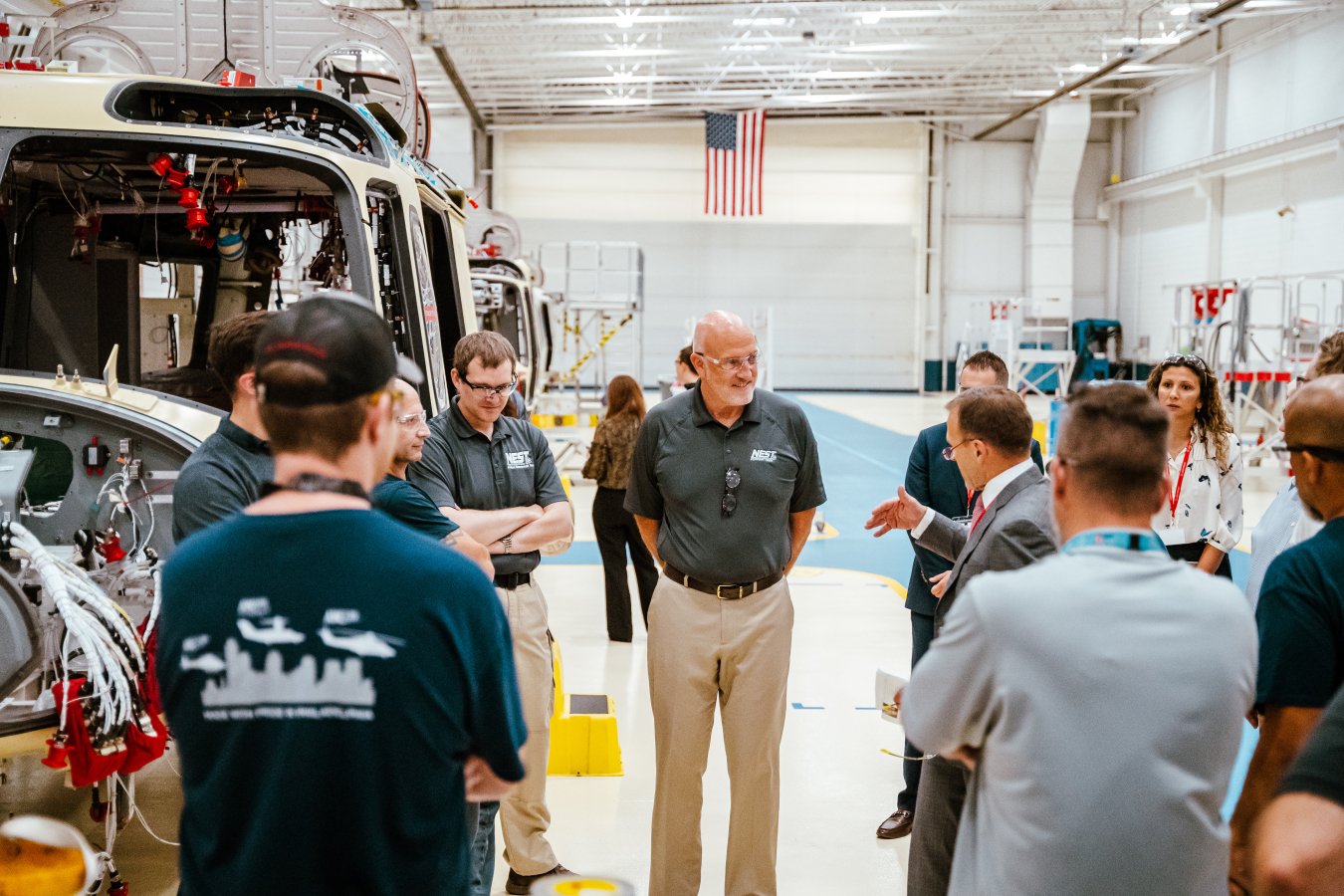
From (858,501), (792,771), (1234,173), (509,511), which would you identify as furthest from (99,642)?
(1234,173)

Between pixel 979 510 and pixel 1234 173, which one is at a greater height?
pixel 1234 173

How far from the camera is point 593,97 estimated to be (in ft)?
88.1

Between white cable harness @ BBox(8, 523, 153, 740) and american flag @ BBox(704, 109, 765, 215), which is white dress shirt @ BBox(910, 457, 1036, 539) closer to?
white cable harness @ BBox(8, 523, 153, 740)

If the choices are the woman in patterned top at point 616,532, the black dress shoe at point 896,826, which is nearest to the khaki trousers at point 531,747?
the black dress shoe at point 896,826

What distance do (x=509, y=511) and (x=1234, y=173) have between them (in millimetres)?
24683

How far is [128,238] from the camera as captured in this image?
248 inches

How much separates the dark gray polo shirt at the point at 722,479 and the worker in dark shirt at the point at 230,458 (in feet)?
4.67

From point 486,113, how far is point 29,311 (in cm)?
2427

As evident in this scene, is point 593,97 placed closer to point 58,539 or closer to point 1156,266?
point 1156,266

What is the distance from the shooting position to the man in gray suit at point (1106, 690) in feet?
5.53

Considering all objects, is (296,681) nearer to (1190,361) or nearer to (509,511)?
(509,511)

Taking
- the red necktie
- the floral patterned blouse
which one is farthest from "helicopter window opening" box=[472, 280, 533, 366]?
the red necktie

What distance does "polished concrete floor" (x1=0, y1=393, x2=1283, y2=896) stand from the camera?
4.09 metres

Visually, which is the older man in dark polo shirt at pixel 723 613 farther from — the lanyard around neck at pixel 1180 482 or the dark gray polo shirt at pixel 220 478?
the lanyard around neck at pixel 1180 482
